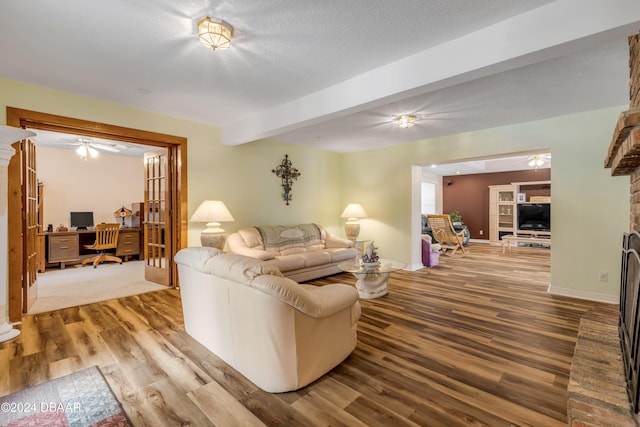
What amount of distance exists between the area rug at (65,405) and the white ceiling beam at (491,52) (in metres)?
3.01

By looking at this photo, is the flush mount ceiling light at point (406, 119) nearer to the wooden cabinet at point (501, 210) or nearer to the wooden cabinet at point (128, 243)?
the wooden cabinet at point (128, 243)

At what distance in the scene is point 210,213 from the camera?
161 inches

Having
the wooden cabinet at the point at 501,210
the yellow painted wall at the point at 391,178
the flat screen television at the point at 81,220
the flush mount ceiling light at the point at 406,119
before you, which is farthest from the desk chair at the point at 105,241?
the wooden cabinet at the point at 501,210

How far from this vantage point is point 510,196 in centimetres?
933

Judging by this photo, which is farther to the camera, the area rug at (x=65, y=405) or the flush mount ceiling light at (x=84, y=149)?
the flush mount ceiling light at (x=84, y=149)

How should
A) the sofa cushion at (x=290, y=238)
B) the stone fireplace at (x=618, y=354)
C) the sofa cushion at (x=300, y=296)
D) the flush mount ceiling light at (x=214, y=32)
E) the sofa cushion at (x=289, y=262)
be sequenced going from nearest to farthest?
1. the stone fireplace at (x=618, y=354)
2. the sofa cushion at (x=300, y=296)
3. the flush mount ceiling light at (x=214, y=32)
4. the sofa cushion at (x=289, y=262)
5. the sofa cushion at (x=290, y=238)

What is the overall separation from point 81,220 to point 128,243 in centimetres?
111

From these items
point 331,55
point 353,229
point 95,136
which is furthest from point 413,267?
point 95,136

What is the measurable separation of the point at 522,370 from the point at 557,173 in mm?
3147

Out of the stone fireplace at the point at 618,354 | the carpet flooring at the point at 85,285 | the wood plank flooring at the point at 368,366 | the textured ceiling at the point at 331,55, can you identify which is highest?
the textured ceiling at the point at 331,55

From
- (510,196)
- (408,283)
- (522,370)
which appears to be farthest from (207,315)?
(510,196)

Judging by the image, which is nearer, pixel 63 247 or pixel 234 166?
pixel 234 166

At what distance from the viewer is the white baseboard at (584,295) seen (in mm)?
3656

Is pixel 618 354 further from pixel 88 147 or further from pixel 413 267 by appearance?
pixel 88 147
